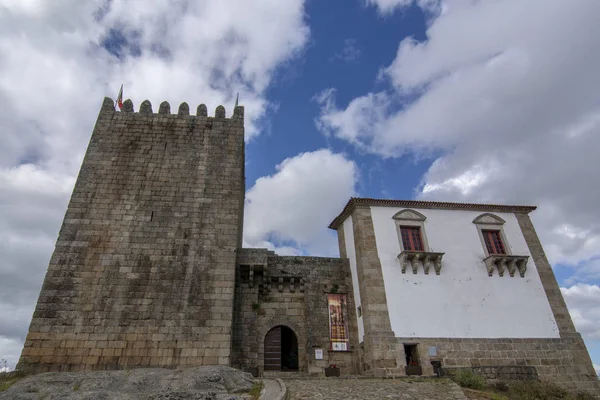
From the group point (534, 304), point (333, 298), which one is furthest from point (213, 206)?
point (534, 304)

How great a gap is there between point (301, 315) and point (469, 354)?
233 inches

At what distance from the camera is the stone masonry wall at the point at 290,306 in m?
12.8

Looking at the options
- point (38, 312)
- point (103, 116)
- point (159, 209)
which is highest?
point (103, 116)

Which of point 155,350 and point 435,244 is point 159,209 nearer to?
point 155,350

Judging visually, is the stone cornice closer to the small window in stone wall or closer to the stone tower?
the small window in stone wall

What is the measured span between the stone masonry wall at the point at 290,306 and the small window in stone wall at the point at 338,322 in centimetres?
16

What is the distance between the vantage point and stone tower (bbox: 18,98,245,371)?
1030cm

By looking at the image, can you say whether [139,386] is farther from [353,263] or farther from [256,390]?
[353,263]

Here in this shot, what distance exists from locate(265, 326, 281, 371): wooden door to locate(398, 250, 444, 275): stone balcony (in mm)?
5220

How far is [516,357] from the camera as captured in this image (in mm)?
12461

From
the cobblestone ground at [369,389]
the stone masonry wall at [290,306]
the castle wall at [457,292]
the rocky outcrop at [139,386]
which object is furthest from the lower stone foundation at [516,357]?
the rocky outcrop at [139,386]

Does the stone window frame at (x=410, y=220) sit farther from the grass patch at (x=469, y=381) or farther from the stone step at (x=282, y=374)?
the stone step at (x=282, y=374)

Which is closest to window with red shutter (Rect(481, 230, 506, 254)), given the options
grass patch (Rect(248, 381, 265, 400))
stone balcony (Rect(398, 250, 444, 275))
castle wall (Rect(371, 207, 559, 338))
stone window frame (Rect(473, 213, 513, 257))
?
stone window frame (Rect(473, 213, 513, 257))

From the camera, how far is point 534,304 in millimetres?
13586
